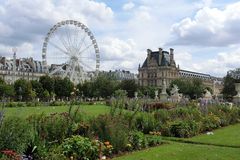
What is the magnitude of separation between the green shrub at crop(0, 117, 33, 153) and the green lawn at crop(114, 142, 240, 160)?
2.83m

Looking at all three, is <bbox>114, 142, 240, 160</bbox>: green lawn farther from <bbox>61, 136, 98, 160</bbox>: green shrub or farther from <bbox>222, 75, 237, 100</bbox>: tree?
<bbox>222, 75, 237, 100</bbox>: tree

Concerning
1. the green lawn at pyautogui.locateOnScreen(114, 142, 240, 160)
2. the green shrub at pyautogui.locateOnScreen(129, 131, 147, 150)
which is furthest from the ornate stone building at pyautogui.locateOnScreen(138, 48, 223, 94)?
the green shrub at pyautogui.locateOnScreen(129, 131, 147, 150)

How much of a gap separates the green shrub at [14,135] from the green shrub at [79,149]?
1161 millimetres

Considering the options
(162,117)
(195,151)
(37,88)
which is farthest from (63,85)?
(195,151)

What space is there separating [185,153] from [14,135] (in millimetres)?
5150

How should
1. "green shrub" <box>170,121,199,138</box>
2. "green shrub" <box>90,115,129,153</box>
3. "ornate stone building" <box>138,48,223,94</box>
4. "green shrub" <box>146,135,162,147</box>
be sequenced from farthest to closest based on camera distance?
"ornate stone building" <box>138,48,223,94</box>
"green shrub" <box>170,121,199,138</box>
"green shrub" <box>146,135,162,147</box>
"green shrub" <box>90,115,129,153</box>

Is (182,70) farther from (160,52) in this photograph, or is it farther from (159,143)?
(159,143)

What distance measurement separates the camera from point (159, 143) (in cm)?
1307

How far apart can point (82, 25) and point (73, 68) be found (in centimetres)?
863

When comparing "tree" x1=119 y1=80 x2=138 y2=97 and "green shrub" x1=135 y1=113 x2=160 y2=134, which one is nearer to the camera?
"green shrub" x1=135 y1=113 x2=160 y2=134

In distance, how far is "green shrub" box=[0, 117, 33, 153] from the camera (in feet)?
26.0

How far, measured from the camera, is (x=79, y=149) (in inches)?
364

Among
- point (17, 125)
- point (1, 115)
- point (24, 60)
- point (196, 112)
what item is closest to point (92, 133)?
point (17, 125)

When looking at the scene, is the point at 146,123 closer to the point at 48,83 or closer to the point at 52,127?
the point at 52,127
